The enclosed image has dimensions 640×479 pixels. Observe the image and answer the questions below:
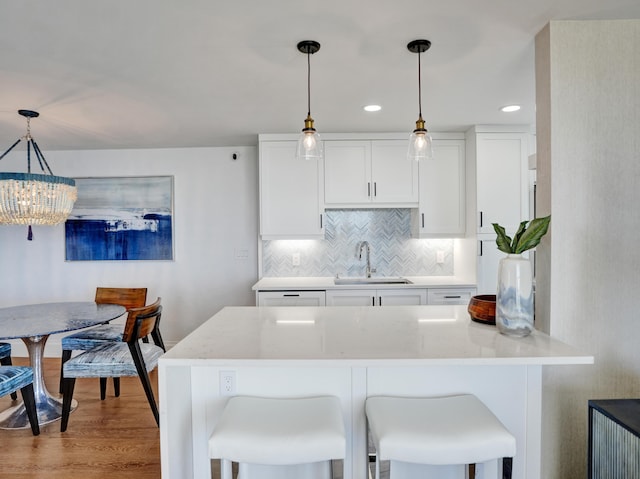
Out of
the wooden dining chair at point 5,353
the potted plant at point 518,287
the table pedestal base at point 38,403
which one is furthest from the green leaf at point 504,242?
the wooden dining chair at point 5,353

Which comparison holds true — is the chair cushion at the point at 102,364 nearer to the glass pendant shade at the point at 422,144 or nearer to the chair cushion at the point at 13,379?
the chair cushion at the point at 13,379

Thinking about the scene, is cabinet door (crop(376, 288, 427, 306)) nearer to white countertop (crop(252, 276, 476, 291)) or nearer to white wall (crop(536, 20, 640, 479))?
white countertop (crop(252, 276, 476, 291))

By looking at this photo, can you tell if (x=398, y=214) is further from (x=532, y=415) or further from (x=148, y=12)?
(x=148, y=12)

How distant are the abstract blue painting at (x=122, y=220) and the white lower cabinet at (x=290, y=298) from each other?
135cm

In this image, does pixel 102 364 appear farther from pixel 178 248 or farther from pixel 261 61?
pixel 261 61

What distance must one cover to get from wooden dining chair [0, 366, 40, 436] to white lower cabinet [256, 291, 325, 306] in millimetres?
1701

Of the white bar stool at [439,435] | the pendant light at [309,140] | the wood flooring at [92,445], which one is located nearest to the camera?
the white bar stool at [439,435]

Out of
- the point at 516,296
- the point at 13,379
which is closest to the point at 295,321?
the point at 516,296

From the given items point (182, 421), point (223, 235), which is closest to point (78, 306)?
point (223, 235)

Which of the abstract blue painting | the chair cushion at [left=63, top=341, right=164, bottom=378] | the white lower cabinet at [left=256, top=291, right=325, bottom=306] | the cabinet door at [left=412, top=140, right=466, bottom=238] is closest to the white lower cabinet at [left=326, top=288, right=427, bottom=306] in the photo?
the white lower cabinet at [left=256, top=291, right=325, bottom=306]

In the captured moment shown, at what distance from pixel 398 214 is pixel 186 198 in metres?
2.33

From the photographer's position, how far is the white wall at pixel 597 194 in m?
1.67

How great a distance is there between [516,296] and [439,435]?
2.18 ft

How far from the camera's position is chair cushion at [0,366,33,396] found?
218 centimetres
